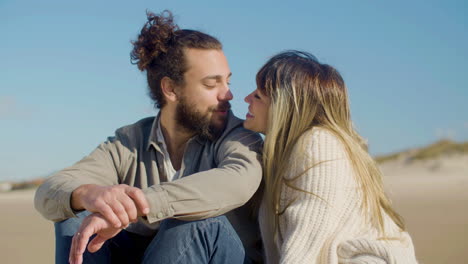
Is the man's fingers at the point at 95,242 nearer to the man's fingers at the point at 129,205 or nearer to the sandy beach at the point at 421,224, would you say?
the man's fingers at the point at 129,205

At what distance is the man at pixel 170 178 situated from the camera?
2375 millimetres

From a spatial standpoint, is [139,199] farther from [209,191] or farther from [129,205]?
[209,191]

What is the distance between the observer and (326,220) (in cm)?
252

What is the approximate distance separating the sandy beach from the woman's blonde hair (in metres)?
2.84

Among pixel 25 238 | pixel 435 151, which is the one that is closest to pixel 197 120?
pixel 25 238

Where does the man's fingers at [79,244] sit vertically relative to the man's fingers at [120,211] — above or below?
below

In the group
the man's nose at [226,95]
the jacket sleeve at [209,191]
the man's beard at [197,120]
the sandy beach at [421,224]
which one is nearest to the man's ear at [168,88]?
the man's beard at [197,120]

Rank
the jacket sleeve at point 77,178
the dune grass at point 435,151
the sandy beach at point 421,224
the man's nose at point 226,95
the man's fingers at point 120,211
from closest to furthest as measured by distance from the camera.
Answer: the man's fingers at point 120,211, the jacket sleeve at point 77,178, the man's nose at point 226,95, the sandy beach at point 421,224, the dune grass at point 435,151

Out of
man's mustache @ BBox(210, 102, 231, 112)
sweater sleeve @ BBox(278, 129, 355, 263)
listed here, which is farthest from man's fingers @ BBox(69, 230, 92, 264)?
man's mustache @ BBox(210, 102, 231, 112)

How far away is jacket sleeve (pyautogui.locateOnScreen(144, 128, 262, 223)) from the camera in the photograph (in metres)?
2.36

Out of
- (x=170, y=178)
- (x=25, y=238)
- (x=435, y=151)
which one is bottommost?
(x=435, y=151)

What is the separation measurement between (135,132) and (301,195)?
4.53 feet

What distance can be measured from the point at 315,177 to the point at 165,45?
1.93 metres

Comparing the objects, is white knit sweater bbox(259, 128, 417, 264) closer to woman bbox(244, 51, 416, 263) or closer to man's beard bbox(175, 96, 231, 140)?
woman bbox(244, 51, 416, 263)
